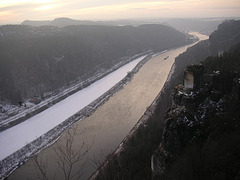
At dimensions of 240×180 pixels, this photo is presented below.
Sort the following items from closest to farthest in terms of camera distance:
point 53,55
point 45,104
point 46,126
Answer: point 46,126
point 45,104
point 53,55

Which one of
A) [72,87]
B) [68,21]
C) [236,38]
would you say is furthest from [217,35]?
[68,21]

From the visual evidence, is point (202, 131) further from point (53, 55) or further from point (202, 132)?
point (53, 55)

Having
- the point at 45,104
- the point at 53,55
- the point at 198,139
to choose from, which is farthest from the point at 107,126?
the point at 53,55

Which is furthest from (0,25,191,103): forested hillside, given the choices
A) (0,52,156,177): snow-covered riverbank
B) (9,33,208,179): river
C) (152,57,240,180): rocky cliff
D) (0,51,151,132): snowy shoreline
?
(152,57,240,180): rocky cliff

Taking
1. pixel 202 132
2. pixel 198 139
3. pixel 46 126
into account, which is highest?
pixel 202 132

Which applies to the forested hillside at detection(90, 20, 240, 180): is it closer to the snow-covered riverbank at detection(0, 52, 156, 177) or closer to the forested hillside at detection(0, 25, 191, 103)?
the snow-covered riverbank at detection(0, 52, 156, 177)

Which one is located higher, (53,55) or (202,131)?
(202,131)

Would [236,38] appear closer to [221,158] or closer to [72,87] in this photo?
[72,87]

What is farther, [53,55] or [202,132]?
[53,55]
